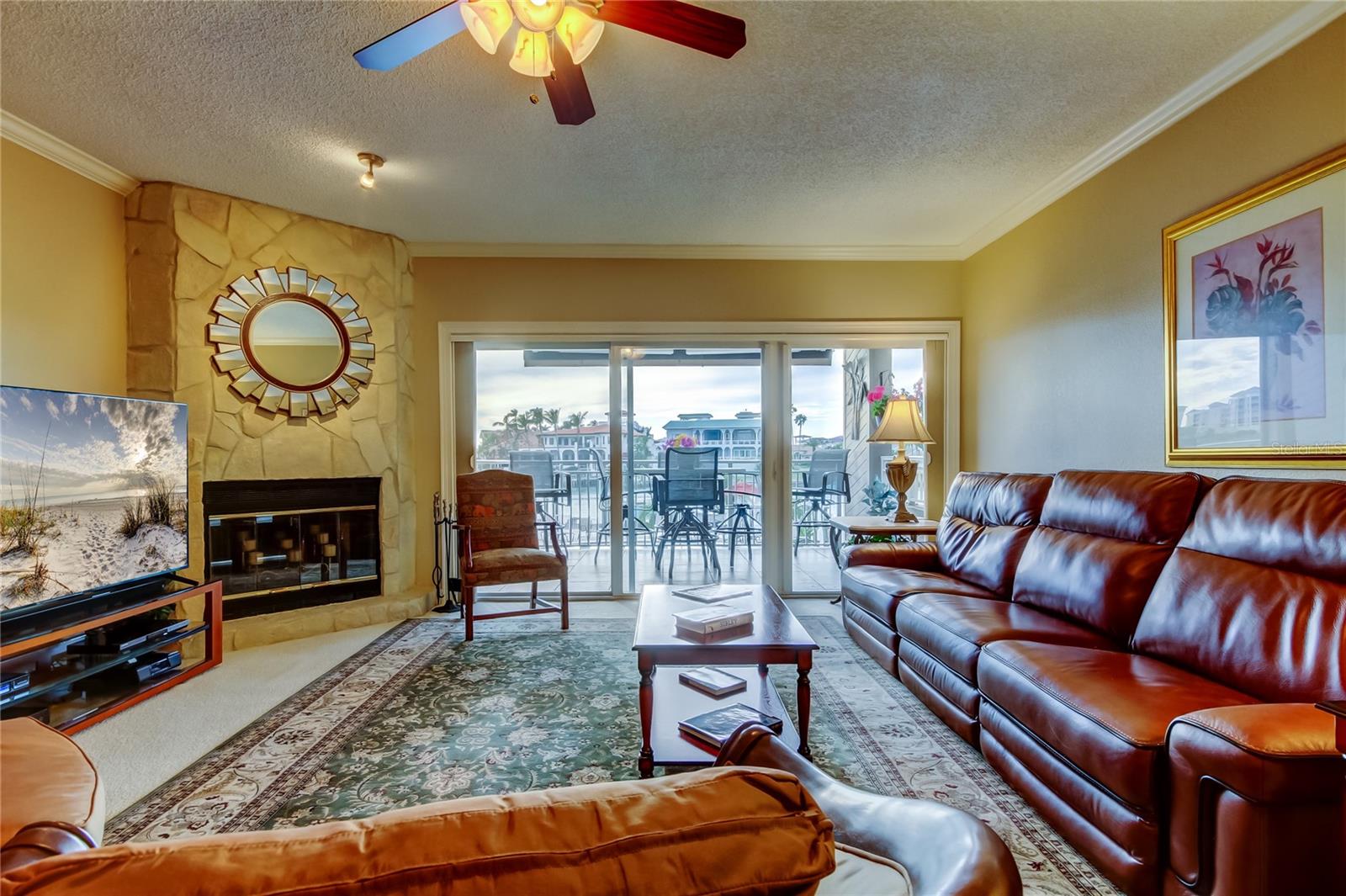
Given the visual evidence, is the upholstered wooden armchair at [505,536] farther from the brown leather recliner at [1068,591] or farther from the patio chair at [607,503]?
the brown leather recliner at [1068,591]

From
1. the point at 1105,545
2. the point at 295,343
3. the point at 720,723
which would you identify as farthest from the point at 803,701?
the point at 295,343

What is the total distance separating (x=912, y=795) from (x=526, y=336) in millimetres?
3605

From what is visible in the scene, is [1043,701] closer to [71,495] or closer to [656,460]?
[656,460]

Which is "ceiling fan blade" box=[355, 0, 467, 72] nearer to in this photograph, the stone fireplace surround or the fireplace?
the stone fireplace surround

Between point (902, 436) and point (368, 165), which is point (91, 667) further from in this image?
point (902, 436)

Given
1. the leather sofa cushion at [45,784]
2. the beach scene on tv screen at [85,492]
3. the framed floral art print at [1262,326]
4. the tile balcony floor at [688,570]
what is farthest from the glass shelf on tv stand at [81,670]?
the framed floral art print at [1262,326]

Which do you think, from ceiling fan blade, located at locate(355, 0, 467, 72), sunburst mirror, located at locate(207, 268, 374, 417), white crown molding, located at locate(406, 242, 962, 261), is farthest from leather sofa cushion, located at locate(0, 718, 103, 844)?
white crown molding, located at locate(406, 242, 962, 261)

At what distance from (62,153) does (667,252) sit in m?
3.23

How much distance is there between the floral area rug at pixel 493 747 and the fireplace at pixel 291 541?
0.82 metres

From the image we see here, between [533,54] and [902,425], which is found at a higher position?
[533,54]

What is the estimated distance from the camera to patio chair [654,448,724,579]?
446cm

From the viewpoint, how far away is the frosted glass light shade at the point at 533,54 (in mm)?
1831

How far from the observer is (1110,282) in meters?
2.96

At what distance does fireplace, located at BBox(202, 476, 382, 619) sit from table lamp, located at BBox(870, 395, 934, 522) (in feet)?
11.2
